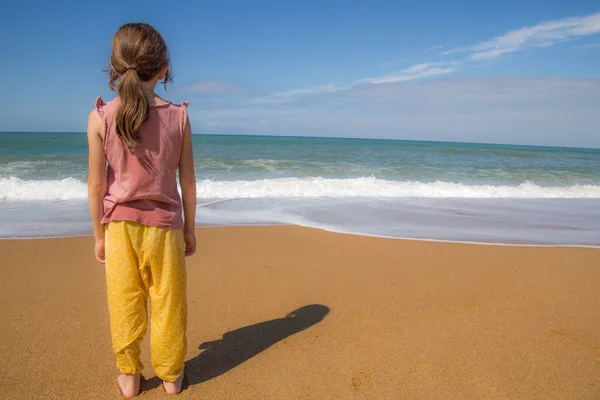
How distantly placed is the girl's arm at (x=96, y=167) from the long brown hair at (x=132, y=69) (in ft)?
0.40

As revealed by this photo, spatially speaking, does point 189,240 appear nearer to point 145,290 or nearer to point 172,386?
point 145,290

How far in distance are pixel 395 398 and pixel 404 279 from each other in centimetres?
192

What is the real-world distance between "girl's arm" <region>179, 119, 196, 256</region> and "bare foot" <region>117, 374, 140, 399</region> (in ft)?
2.33

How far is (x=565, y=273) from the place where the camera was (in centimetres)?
446

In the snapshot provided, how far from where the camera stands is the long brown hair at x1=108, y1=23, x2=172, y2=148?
1926 mm

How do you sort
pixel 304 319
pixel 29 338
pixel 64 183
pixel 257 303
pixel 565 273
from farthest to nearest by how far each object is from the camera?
pixel 64 183, pixel 565 273, pixel 257 303, pixel 304 319, pixel 29 338

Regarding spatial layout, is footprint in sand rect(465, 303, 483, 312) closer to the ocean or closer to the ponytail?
the ocean

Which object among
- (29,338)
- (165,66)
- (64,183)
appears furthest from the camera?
(64,183)

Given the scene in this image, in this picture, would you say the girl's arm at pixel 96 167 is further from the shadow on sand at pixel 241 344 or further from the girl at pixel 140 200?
the shadow on sand at pixel 241 344

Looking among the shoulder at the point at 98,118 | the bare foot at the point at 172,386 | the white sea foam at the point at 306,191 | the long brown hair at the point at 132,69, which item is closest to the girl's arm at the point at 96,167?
the shoulder at the point at 98,118

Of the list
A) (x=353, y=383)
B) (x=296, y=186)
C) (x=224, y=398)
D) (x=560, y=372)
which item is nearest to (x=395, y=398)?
(x=353, y=383)

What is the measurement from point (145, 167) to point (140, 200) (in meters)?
0.17

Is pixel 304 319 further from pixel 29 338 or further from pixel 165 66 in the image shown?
pixel 165 66

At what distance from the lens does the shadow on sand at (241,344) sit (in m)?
2.55
